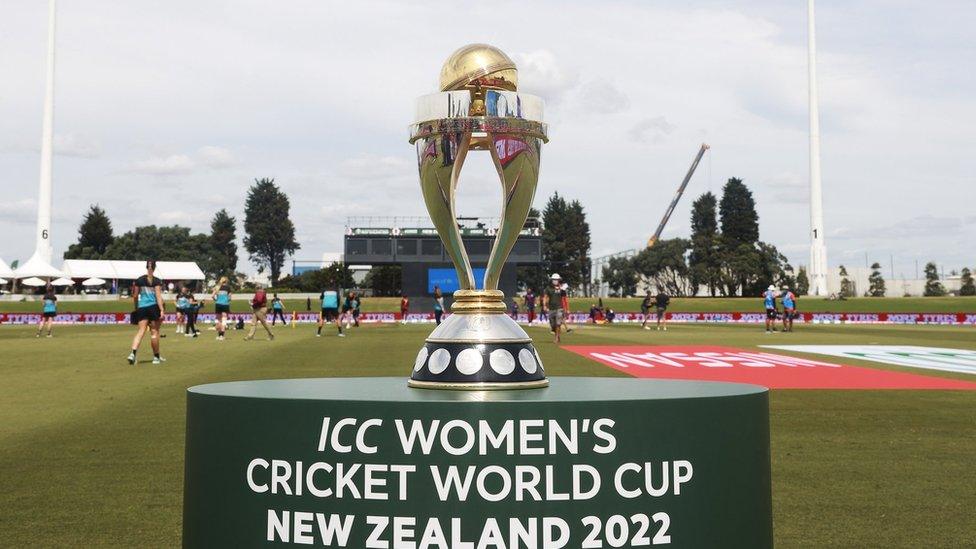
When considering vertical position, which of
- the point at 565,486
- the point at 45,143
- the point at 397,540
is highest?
the point at 45,143

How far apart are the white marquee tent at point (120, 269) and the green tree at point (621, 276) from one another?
5535cm

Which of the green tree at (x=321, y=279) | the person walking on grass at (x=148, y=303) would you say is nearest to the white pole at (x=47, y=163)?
the green tree at (x=321, y=279)

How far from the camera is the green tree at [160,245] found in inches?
4803

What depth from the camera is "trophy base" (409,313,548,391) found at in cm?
337

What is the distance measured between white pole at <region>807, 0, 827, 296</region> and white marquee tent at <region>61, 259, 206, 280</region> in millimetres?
71644

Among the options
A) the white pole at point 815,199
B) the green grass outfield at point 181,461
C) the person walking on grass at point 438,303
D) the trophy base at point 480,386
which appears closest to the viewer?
the trophy base at point 480,386

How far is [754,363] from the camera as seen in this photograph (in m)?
17.0

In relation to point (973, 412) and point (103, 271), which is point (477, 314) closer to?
point (973, 412)

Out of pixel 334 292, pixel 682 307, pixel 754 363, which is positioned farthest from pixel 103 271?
pixel 754 363

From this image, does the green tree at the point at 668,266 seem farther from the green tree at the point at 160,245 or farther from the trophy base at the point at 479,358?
the trophy base at the point at 479,358

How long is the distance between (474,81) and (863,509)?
12.8ft

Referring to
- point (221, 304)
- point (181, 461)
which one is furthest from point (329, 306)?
point (181, 461)

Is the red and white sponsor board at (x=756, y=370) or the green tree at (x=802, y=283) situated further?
the green tree at (x=802, y=283)

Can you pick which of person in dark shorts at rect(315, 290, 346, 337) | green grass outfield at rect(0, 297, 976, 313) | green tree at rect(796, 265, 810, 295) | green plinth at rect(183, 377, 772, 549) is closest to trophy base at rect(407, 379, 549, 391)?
green plinth at rect(183, 377, 772, 549)
